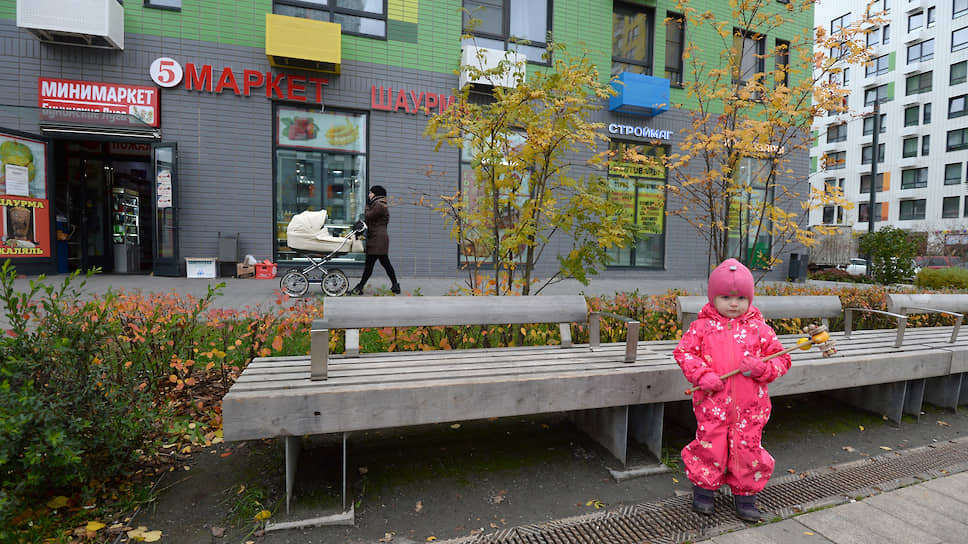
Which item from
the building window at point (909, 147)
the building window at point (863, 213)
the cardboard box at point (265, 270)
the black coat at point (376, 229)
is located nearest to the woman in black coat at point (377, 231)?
the black coat at point (376, 229)

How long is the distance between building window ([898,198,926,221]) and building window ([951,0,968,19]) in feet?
49.6

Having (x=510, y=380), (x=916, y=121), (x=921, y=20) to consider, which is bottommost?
(x=510, y=380)

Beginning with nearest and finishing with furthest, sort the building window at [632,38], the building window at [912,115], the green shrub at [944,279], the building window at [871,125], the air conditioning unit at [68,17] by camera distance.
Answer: the air conditioning unit at [68,17] < the green shrub at [944,279] < the building window at [632,38] < the building window at [912,115] < the building window at [871,125]

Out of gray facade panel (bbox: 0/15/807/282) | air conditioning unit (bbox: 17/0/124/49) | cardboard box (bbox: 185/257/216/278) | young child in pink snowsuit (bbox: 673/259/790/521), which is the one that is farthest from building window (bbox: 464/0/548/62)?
young child in pink snowsuit (bbox: 673/259/790/521)

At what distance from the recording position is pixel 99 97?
34.6 feet

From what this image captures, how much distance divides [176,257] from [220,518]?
10399 mm

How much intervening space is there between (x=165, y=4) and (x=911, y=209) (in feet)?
190

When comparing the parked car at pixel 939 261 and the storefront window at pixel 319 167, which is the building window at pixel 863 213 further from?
the storefront window at pixel 319 167

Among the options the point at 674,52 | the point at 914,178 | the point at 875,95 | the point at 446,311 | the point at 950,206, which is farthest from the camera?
the point at 875,95

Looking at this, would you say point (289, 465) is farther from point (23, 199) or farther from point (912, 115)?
point (912, 115)

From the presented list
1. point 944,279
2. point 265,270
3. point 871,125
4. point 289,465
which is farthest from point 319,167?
point 871,125

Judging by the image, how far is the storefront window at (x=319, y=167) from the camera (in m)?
11.8

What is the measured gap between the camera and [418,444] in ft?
10.6

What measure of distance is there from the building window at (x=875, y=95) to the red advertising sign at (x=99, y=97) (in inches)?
2268
